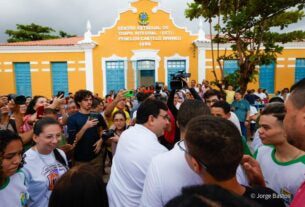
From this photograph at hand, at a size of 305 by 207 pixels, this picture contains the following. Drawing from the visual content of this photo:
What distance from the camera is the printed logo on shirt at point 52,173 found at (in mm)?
2074

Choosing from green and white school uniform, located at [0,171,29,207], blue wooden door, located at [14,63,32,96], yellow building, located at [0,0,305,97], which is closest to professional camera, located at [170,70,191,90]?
green and white school uniform, located at [0,171,29,207]

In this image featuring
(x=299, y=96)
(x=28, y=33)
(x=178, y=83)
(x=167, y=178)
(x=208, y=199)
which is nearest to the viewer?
(x=208, y=199)

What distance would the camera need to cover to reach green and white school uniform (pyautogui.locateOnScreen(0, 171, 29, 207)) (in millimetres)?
1698

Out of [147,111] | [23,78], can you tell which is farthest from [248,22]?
[23,78]

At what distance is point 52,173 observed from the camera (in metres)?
2.14

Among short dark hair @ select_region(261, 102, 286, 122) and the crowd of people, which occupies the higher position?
short dark hair @ select_region(261, 102, 286, 122)

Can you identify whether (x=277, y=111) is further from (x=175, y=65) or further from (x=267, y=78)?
(x=267, y=78)

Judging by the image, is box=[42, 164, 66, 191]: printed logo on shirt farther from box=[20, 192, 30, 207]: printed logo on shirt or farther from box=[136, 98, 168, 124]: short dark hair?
box=[136, 98, 168, 124]: short dark hair

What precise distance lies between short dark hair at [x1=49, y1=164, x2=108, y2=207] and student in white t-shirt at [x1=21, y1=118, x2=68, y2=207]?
2.77 feet

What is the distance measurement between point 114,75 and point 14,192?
14537 mm

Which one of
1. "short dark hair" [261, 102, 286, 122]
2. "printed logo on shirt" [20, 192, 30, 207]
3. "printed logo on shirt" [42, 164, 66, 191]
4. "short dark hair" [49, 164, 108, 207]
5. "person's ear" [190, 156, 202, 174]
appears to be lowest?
"printed logo on shirt" [20, 192, 30, 207]

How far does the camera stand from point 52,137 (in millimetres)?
2256

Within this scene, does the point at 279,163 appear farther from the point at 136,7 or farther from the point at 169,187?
the point at 136,7

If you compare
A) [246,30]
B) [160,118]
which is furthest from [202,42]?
[160,118]
